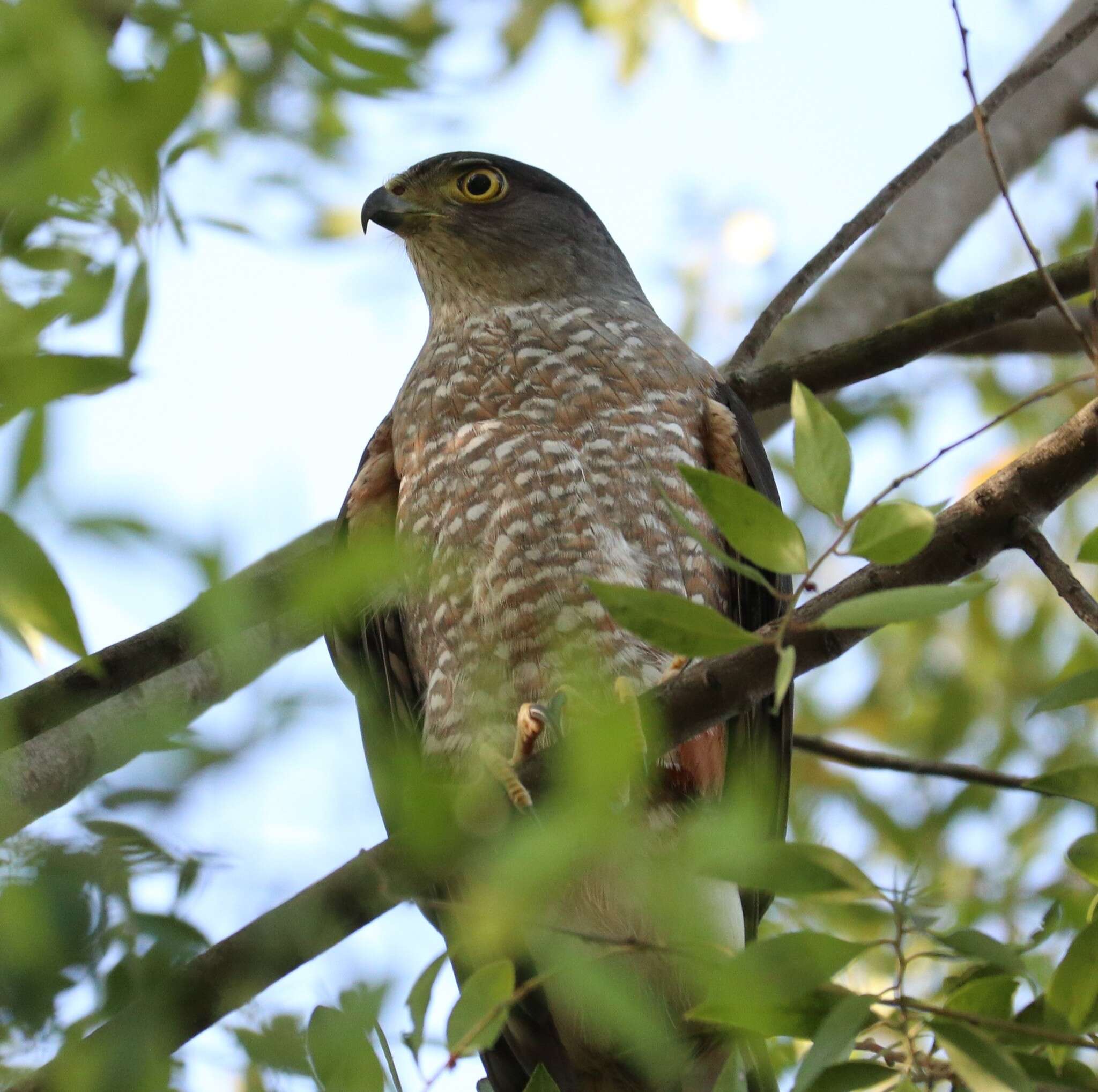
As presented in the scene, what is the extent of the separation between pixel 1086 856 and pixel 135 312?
1730 millimetres

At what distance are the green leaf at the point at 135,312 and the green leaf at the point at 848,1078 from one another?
5.07ft

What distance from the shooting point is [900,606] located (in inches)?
67.5

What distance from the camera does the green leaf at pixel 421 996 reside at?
1.74m

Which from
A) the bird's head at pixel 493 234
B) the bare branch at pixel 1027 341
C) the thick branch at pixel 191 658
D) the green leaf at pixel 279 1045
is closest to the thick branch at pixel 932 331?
the thick branch at pixel 191 658

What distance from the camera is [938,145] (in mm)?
3783

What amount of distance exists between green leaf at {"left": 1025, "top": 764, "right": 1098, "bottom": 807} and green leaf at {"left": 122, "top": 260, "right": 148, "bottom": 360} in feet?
5.17

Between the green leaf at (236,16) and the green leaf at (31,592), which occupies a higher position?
the green leaf at (236,16)

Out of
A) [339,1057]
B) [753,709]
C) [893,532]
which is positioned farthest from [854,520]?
[753,709]

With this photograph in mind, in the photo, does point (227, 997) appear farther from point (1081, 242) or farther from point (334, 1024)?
point (1081, 242)

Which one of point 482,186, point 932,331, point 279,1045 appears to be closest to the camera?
point 279,1045

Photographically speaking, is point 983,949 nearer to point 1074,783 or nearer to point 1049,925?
point 1074,783

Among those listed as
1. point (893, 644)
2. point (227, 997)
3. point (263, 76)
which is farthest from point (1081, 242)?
point (227, 997)

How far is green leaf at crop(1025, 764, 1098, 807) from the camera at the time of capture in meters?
1.93

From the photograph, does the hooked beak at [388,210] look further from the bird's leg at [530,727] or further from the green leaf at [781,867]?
the green leaf at [781,867]
